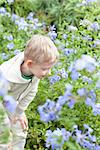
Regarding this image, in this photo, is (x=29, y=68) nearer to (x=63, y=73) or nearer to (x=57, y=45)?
(x=63, y=73)

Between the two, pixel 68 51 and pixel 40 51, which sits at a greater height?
pixel 40 51

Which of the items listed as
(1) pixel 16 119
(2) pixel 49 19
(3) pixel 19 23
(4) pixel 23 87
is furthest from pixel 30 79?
(2) pixel 49 19

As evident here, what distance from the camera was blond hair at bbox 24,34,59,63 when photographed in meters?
2.44

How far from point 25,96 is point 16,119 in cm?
18

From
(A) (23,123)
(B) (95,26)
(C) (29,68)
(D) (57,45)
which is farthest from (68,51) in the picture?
(C) (29,68)

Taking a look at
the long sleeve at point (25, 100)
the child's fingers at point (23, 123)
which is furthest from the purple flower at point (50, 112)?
the child's fingers at point (23, 123)

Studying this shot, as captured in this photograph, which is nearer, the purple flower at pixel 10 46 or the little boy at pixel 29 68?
the little boy at pixel 29 68

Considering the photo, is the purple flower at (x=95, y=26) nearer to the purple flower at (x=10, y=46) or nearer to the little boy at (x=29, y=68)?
the purple flower at (x=10, y=46)

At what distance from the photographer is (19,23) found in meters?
3.84

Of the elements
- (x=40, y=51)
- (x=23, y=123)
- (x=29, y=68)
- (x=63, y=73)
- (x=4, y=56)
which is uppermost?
(x=40, y=51)

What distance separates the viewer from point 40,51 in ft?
8.04

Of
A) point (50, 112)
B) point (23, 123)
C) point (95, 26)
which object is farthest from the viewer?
point (95, 26)

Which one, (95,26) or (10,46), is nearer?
(10,46)

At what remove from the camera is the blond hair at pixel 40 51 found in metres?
2.44
